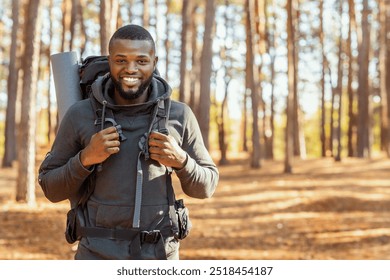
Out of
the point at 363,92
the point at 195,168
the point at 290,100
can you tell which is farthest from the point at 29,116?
the point at 363,92

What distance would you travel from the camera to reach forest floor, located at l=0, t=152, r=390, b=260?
8821mm

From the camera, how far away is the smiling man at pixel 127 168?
7.55ft

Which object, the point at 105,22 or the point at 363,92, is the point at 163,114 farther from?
the point at 363,92

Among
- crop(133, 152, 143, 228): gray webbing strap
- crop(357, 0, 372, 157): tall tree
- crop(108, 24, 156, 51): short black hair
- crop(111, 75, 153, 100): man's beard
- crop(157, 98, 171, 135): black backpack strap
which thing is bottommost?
crop(133, 152, 143, 228): gray webbing strap

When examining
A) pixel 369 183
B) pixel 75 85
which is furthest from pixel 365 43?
pixel 75 85

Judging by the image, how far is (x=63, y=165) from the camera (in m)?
2.36

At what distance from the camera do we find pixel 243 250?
9.09m

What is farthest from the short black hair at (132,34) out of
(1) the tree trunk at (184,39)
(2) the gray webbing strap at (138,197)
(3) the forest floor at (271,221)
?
(1) the tree trunk at (184,39)

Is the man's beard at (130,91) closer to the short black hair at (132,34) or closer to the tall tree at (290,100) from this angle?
the short black hair at (132,34)

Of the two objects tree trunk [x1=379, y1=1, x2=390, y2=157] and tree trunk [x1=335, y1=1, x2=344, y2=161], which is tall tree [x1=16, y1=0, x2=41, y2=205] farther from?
tree trunk [x1=379, y1=1, x2=390, y2=157]

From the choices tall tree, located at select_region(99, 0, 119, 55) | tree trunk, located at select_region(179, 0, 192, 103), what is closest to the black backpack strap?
tall tree, located at select_region(99, 0, 119, 55)

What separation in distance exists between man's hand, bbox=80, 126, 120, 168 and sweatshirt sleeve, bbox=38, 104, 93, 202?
92 mm

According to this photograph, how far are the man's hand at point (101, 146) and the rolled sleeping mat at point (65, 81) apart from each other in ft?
1.53

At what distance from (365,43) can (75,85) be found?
60.2 ft
